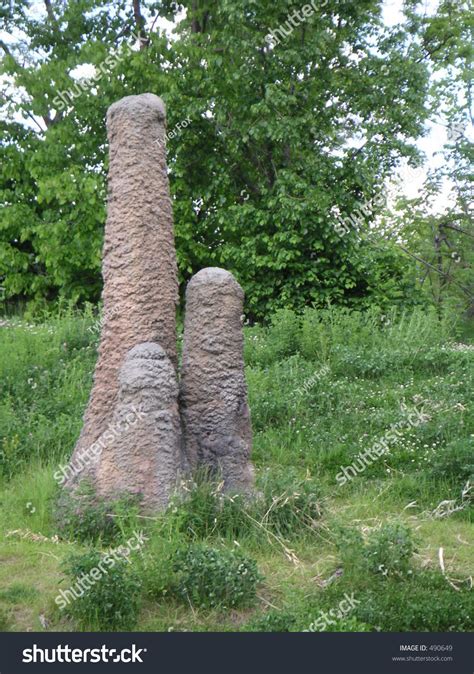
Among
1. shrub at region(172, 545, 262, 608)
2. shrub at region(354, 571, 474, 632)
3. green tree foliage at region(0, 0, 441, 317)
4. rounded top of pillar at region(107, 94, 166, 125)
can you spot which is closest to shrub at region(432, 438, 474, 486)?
shrub at region(354, 571, 474, 632)

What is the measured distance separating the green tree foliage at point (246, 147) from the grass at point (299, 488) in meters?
2.71

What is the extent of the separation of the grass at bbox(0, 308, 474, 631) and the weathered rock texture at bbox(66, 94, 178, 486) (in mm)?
1114

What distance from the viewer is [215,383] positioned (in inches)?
278

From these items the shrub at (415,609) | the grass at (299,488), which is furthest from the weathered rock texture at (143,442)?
the shrub at (415,609)

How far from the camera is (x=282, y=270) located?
52.5 feet

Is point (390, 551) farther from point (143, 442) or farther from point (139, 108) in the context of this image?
point (139, 108)

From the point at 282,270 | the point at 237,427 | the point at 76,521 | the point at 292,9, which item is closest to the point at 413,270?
the point at 282,270

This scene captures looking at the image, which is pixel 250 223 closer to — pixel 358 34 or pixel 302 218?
pixel 302 218

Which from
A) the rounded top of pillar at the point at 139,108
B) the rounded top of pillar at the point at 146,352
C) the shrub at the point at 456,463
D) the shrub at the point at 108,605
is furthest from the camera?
the shrub at the point at 456,463

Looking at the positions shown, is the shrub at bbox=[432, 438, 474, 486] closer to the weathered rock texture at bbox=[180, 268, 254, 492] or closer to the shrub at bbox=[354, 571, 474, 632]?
the weathered rock texture at bbox=[180, 268, 254, 492]

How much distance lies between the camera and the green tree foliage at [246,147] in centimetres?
1527

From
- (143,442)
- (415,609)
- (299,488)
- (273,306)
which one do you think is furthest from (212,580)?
(273,306)

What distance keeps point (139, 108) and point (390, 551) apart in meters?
4.11

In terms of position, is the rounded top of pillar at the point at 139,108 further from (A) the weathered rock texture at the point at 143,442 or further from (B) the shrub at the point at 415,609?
(B) the shrub at the point at 415,609
